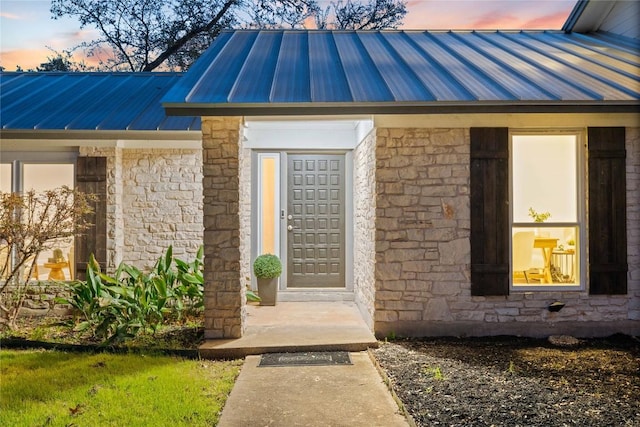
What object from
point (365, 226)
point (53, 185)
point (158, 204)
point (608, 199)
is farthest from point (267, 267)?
point (608, 199)

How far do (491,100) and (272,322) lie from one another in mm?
3774

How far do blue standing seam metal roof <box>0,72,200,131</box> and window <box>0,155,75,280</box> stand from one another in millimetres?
660

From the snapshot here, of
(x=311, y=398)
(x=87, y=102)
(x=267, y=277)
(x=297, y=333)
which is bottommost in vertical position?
(x=311, y=398)

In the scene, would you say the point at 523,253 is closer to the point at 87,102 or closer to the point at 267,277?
the point at 267,277

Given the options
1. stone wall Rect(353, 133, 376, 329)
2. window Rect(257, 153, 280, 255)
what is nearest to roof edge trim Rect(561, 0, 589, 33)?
stone wall Rect(353, 133, 376, 329)

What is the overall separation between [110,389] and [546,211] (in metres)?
5.34

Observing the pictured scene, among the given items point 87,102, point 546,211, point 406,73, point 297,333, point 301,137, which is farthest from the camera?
point 301,137

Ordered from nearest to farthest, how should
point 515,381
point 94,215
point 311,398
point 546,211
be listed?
point 311,398, point 515,381, point 546,211, point 94,215

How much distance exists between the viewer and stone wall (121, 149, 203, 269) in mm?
7500

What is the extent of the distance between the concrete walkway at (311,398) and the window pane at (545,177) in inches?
122

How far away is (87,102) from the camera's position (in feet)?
25.8

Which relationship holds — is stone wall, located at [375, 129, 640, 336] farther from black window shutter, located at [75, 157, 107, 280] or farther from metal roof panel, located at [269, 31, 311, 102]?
black window shutter, located at [75, 157, 107, 280]

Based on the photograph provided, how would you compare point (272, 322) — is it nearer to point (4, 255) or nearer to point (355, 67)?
point (355, 67)

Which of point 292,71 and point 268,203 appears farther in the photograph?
point 268,203
